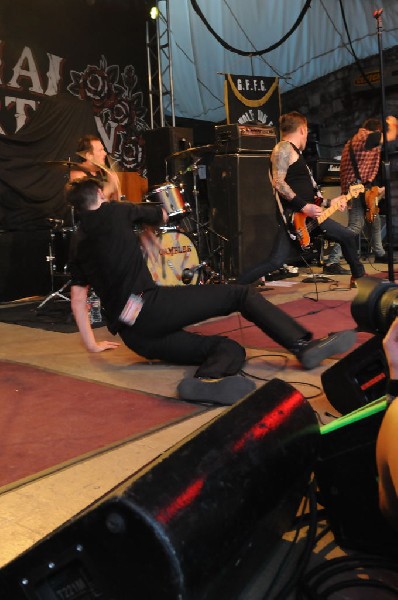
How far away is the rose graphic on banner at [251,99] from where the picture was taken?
905 cm

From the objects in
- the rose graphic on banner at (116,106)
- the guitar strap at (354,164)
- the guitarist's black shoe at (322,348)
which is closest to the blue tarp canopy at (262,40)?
the rose graphic on banner at (116,106)

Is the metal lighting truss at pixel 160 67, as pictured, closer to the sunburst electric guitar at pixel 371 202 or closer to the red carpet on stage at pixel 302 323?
the sunburst electric guitar at pixel 371 202

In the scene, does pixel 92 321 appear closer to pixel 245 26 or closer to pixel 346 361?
pixel 346 361

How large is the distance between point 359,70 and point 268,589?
31.8 ft

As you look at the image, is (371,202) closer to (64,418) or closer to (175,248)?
(175,248)

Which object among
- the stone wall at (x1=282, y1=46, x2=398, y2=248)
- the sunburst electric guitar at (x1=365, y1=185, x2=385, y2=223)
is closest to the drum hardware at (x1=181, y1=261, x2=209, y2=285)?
the sunburst electric guitar at (x1=365, y1=185, x2=385, y2=223)

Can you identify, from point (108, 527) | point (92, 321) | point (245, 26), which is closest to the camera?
point (108, 527)

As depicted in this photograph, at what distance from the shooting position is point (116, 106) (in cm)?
861

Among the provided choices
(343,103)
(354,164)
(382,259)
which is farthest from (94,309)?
(343,103)

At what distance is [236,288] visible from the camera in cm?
336

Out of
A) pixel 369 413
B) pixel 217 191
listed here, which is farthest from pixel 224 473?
pixel 217 191

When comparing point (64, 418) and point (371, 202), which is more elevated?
point (371, 202)


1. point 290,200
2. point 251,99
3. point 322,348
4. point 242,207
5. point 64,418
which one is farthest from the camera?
point 251,99

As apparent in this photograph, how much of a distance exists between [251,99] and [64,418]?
24.7 feet
